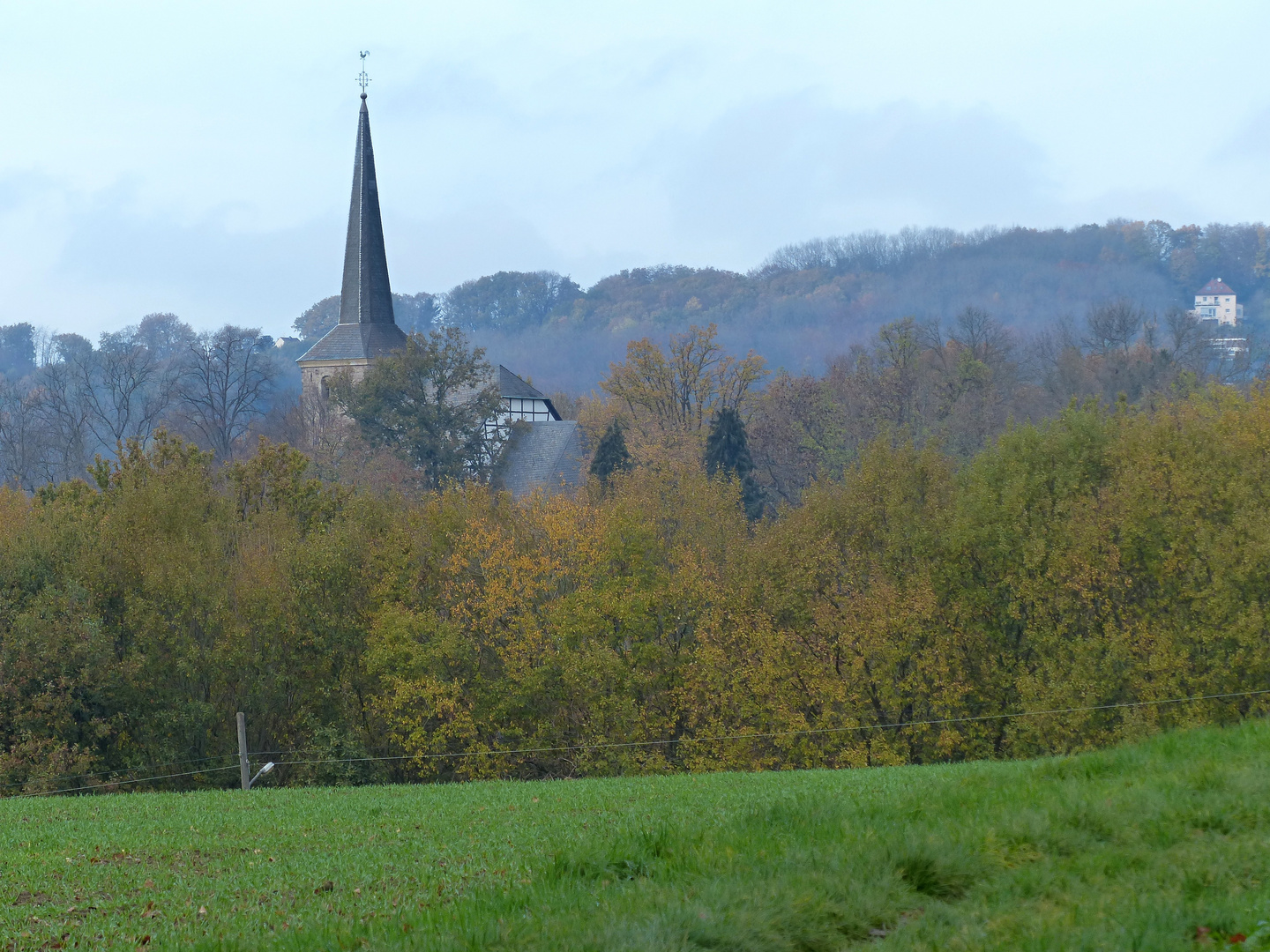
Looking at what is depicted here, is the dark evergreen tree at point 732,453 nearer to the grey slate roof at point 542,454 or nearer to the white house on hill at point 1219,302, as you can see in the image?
the grey slate roof at point 542,454

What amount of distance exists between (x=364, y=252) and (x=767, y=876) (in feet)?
247

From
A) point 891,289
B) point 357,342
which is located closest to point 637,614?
point 357,342

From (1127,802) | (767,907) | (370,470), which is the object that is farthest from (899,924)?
(370,470)

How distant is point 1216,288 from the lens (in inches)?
4788

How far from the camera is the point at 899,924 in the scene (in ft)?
20.4

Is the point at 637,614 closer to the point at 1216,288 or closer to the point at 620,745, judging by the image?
the point at 620,745

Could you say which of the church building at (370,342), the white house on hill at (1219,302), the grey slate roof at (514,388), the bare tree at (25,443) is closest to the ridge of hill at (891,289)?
the white house on hill at (1219,302)

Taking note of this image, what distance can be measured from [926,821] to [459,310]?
147 metres

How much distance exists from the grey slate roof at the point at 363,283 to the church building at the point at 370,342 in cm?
5

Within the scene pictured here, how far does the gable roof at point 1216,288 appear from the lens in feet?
398

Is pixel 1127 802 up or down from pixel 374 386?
down

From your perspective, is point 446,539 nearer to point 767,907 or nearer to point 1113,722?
point 1113,722

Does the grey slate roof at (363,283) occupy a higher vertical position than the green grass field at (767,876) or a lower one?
higher

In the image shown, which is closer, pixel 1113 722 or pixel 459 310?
pixel 1113 722
